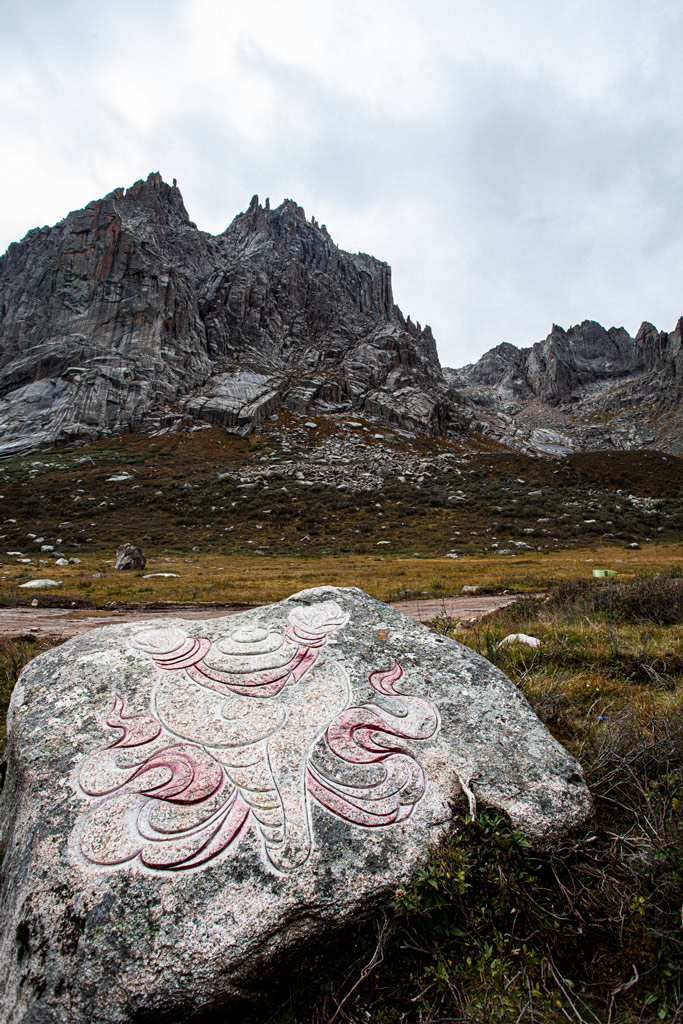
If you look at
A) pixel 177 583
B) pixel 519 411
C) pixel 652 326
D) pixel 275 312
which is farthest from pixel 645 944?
pixel 652 326

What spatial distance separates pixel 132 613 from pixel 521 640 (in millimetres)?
9805

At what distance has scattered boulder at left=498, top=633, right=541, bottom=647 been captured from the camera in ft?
18.8

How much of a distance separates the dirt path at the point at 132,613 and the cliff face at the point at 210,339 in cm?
6434

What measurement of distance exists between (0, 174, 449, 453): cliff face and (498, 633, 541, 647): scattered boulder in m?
72.5

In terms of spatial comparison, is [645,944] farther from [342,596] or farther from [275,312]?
[275,312]

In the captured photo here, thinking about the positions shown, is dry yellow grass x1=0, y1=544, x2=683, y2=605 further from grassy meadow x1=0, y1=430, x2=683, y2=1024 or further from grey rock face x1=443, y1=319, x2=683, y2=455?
grey rock face x1=443, y1=319, x2=683, y2=455

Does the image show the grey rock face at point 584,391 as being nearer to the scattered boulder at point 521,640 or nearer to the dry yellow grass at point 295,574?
the dry yellow grass at point 295,574

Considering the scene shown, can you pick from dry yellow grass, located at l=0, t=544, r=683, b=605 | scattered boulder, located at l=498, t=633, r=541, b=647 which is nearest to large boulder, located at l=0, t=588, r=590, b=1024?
scattered boulder, located at l=498, t=633, r=541, b=647

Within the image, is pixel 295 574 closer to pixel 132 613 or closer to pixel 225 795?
pixel 132 613

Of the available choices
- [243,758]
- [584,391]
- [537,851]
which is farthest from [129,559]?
[584,391]

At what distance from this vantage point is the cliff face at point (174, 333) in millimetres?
74688

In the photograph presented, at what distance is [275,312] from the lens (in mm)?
106000

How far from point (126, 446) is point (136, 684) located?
6956 cm

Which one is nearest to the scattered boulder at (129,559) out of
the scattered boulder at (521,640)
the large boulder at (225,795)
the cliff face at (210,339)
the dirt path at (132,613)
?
the dirt path at (132,613)
